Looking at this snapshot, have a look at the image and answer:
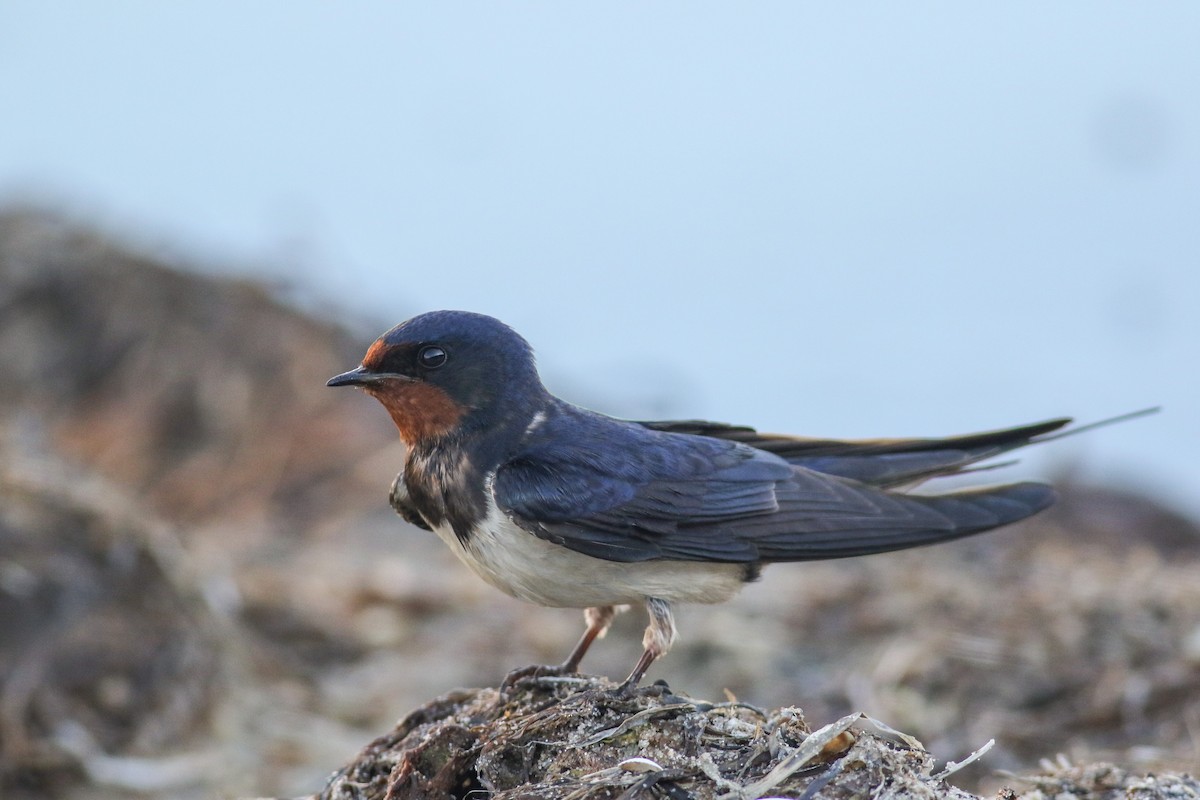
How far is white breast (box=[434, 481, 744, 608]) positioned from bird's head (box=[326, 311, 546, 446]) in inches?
10.3

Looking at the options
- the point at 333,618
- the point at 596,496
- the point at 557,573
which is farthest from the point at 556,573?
the point at 333,618

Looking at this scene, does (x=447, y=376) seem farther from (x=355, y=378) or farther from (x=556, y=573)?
(x=556, y=573)

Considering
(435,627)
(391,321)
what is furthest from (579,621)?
(391,321)

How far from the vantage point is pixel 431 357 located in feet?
11.3

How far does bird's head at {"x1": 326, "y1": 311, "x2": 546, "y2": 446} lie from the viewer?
3.42m

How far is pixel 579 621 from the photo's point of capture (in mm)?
6117

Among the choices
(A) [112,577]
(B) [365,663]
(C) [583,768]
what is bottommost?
(B) [365,663]

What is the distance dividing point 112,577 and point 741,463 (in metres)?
2.60

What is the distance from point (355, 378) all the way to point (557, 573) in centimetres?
67

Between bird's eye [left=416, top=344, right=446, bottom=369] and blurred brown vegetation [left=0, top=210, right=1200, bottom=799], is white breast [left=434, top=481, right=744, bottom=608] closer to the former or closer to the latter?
bird's eye [left=416, top=344, right=446, bottom=369]

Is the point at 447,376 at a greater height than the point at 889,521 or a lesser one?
greater

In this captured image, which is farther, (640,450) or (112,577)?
(112,577)

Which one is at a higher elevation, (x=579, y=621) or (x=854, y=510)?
(x=854, y=510)

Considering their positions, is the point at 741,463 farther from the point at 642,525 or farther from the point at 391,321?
the point at 391,321
